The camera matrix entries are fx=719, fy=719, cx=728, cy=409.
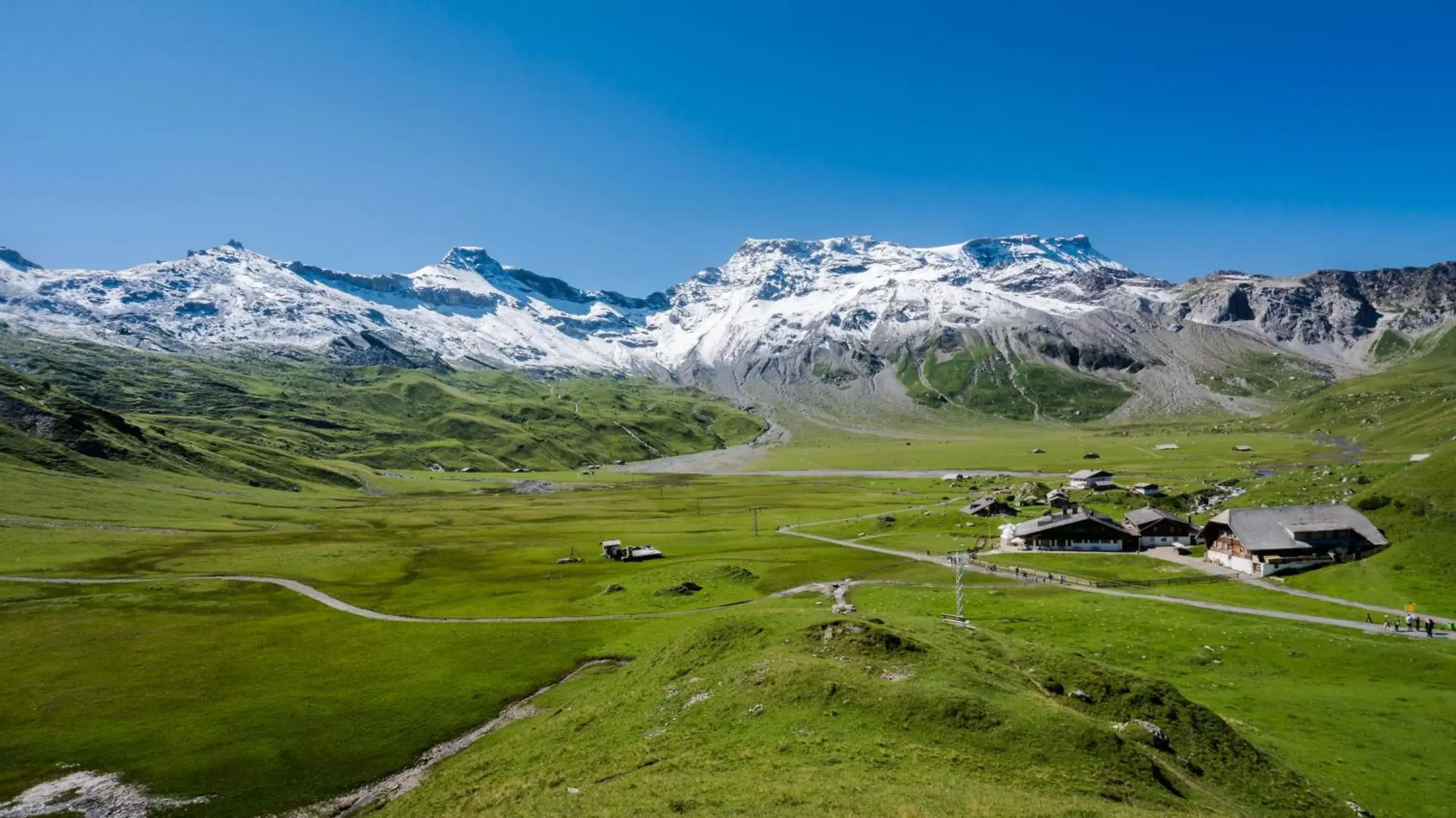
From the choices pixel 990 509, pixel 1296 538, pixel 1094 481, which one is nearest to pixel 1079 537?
pixel 1296 538

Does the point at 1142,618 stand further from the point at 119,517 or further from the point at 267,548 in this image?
the point at 119,517

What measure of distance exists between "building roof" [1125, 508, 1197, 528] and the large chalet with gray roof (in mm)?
18259

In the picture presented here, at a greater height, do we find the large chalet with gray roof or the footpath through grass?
the large chalet with gray roof

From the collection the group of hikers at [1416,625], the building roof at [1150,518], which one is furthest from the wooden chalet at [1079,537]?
the group of hikers at [1416,625]

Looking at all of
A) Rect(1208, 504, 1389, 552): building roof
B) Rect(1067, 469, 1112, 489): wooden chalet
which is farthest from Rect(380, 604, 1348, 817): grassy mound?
Rect(1067, 469, 1112, 489): wooden chalet

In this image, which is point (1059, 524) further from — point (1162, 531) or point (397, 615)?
point (397, 615)

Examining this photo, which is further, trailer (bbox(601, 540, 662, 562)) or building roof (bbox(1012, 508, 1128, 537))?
trailer (bbox(601, 540, 662, 562))

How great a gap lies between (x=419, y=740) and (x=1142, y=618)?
211ft

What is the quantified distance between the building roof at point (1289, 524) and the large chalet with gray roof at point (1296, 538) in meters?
0.06

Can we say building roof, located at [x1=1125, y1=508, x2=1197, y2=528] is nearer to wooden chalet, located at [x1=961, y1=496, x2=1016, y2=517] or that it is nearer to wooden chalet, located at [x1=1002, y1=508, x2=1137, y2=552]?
wooden chalet, located at [x1=1002, y1=508, x2=1137, y2=552]

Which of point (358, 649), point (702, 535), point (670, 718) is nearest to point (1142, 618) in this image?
point (670, 718)

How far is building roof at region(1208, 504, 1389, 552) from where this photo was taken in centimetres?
9256

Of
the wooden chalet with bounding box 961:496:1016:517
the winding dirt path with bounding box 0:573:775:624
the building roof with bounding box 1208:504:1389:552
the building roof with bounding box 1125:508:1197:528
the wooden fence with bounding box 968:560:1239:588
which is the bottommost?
the winding dirt path with bounding box 0:573:775:624

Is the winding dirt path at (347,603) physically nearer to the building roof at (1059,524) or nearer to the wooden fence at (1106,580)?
the wooden fence at (1106,580)
